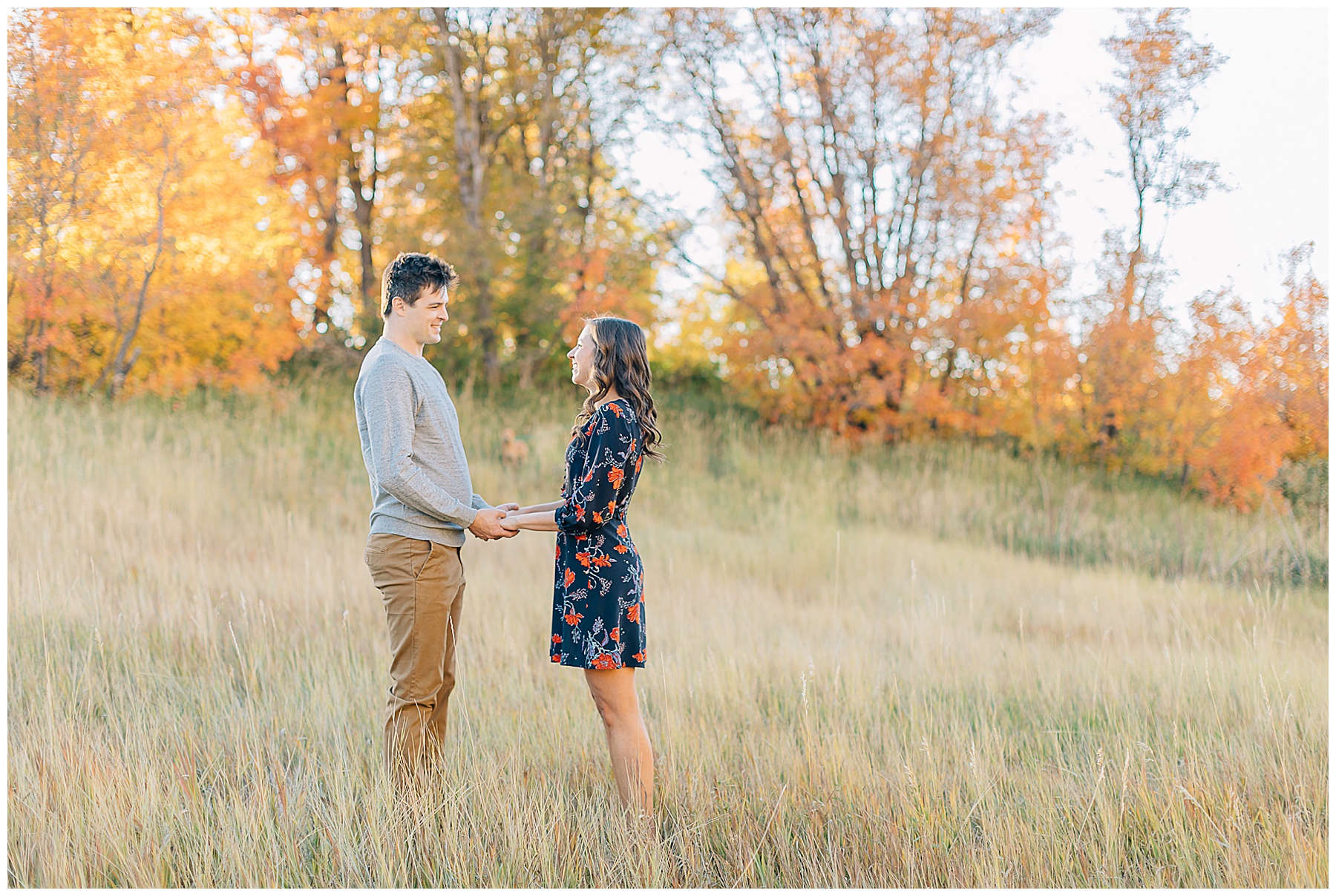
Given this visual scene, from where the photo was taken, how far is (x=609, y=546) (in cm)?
289

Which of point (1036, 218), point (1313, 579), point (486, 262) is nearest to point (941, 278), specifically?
point (1036, 218)

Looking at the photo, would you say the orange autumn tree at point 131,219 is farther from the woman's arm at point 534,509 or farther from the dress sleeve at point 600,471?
the dress sleeve at point 600,471

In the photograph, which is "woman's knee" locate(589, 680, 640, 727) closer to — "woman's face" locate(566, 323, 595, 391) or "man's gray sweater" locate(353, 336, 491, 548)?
"man's gray sweater" locate(353, 336, 491, 548)

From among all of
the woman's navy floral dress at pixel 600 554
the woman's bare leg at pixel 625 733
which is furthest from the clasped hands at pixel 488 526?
the woman's bare leg at pixel 625 733

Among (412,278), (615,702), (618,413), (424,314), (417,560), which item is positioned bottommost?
(615,702)

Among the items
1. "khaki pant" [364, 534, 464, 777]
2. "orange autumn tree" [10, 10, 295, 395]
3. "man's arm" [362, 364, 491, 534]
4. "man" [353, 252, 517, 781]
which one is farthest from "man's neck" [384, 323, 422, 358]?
"orange autumn tree" [10, 10, 295, 395]

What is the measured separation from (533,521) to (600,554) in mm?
278

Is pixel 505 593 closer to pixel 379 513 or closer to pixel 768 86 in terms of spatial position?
pixel 379 513

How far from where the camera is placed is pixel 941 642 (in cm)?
502

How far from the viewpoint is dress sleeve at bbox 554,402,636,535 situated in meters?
2.79

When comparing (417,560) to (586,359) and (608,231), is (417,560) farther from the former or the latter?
(608,231)

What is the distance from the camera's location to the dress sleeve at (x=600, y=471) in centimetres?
279

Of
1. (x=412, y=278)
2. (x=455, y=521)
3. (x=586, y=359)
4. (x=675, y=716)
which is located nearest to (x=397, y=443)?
(x=455, y=521)

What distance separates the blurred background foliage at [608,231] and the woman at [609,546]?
956 cm
